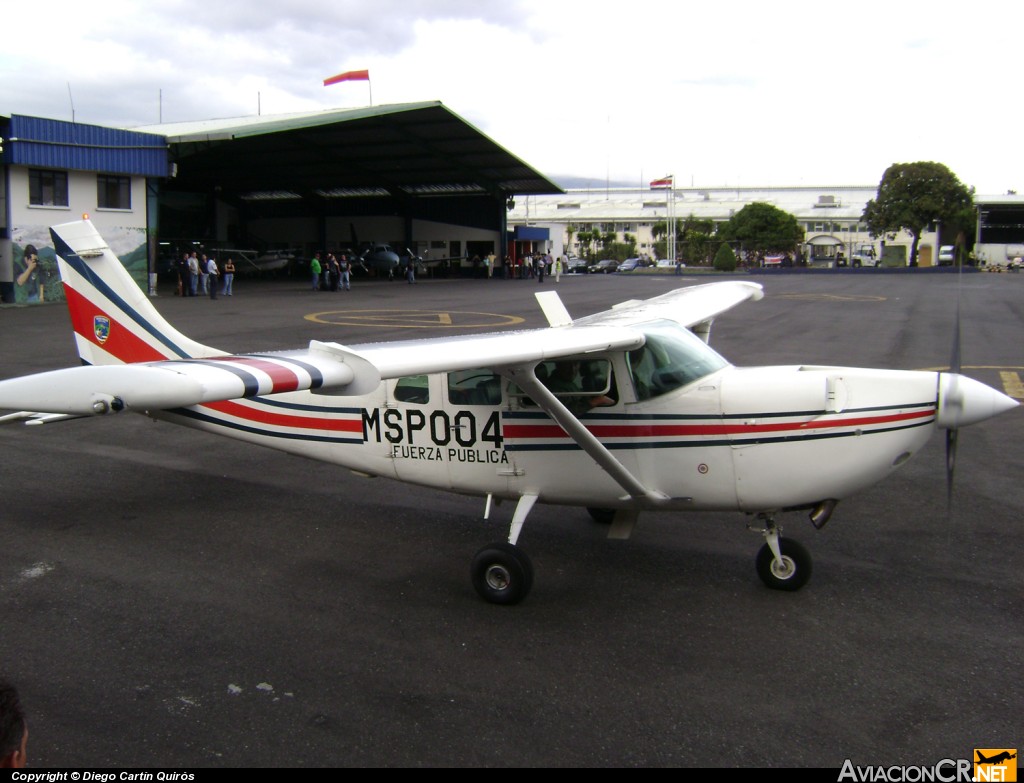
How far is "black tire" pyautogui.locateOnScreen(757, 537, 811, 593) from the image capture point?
7148mm

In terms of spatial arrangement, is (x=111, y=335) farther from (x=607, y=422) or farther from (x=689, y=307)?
(x=689, y=307)

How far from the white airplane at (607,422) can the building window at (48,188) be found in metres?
30.5

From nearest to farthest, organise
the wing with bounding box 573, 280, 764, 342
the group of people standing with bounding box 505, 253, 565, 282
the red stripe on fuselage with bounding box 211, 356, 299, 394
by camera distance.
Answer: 1. the red stripe on fuselage with bounding box 211, 356, 299, 394
2. the wing with bounding box 573, 280, 764, 342
3. the group of people standing with bounding box 505, 253, 565, 282

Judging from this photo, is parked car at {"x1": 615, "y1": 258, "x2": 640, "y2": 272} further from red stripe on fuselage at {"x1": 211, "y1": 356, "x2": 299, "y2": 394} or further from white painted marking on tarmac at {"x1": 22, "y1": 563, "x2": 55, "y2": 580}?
red stripe on fuselage at {"x1": 211, "y1": 356, "x2": 299, "y2": 394}

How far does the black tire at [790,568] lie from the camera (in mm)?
7148

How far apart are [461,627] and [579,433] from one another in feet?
5.86

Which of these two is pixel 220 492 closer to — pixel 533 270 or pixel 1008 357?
pixel 1008 357

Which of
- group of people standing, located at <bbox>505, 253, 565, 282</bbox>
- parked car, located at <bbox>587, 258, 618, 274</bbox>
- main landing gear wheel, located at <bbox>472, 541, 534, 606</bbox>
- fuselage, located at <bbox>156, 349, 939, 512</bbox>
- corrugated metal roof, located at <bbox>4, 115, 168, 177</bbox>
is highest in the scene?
corrugated metal roof, located at <bbox>4, 115, 168, 177</bbox>

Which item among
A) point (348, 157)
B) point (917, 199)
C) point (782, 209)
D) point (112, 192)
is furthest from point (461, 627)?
point (782, 209)

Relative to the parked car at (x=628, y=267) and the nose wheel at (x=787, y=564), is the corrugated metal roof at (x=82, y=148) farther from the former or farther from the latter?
the parked car at (x=628, y=267)

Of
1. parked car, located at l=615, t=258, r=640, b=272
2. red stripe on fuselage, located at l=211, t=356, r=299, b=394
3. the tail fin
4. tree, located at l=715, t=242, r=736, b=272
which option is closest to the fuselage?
the tail fin

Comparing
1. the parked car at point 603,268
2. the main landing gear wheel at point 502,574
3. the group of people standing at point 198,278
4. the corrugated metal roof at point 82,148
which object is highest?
the corrugated metal roof at point 82,148

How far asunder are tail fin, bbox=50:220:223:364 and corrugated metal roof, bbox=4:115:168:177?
91.8ft

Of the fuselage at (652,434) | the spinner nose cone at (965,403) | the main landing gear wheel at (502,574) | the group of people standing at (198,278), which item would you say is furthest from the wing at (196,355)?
the group of people standing at (198,278)
